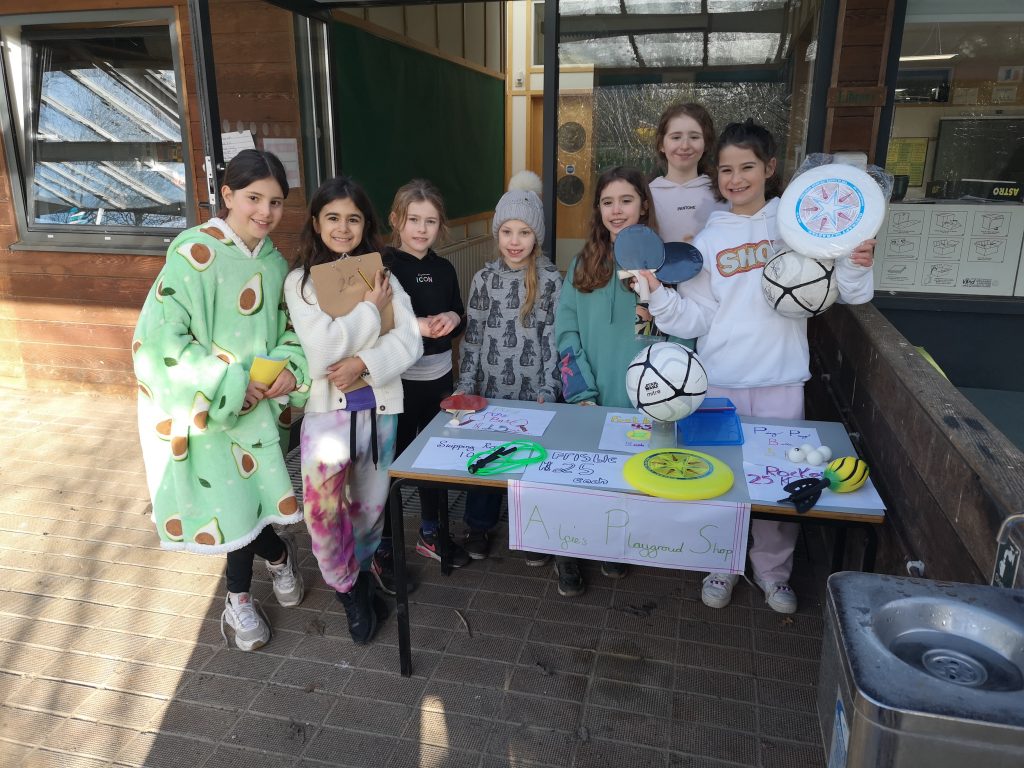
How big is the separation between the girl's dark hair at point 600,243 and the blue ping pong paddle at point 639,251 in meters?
0.31

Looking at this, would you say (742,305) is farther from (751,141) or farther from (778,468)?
(778,468)

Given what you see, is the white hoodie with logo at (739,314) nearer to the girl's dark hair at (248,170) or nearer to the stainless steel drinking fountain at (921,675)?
the girl's dark hair at (248,170)

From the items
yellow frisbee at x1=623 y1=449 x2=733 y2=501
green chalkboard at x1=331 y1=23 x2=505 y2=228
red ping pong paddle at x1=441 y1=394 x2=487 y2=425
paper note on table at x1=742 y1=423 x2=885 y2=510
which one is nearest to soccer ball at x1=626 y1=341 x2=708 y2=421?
yellow frisbee at x1=623 y1=449 x2=733 y2=501

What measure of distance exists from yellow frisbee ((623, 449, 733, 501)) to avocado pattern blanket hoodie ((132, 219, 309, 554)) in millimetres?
1152

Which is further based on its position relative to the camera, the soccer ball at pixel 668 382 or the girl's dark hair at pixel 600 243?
the girl's dark hair at pixel 600 243

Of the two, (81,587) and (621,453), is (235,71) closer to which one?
(81,587)

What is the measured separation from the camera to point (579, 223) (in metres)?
4.27

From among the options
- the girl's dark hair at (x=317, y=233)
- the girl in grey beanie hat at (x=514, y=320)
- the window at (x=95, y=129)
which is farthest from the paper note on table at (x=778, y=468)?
the window at (x=95, y=129)

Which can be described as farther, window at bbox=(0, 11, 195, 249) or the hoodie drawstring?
window at bbox=(0, 11, 195, 249)

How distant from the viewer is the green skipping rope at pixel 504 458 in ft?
7.02

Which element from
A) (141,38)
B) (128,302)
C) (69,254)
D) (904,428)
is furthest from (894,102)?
(69,254)

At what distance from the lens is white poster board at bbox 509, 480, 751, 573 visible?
195cm

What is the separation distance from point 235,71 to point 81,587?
2985 millimetres

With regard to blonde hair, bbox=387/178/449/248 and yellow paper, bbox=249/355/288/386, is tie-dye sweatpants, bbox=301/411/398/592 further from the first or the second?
blonde hair, bbox=387/178/449/248
